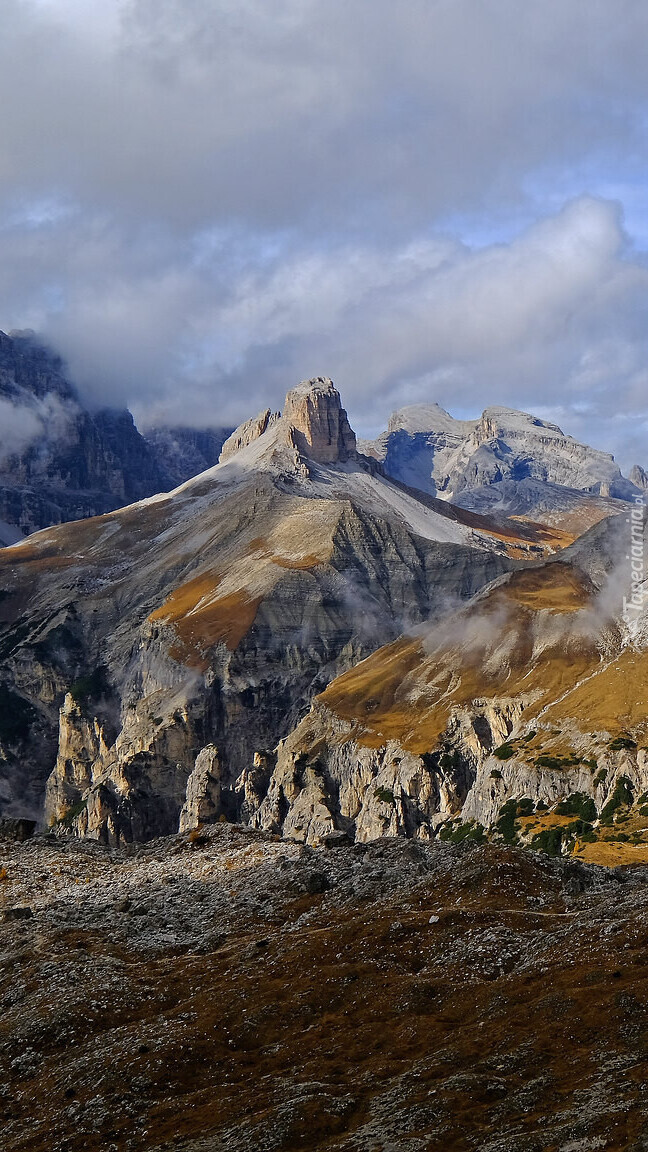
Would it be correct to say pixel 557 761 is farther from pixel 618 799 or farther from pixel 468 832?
pixel 468 832

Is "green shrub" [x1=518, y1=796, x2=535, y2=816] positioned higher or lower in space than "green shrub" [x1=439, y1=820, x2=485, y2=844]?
higher

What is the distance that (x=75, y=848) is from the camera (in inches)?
4166

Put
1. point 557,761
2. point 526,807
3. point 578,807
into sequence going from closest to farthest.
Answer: point 578,807 < point 526,807 < point 557,761

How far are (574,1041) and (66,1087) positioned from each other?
25.4m

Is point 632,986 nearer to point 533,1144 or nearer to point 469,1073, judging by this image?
point 469,1073

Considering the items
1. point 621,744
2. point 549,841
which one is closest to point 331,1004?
point 549,841

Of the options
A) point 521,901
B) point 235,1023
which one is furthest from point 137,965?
point 521,901

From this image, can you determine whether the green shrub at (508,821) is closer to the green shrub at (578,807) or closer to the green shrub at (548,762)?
the green shrub at (548,762)

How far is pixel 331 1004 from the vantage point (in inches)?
2404

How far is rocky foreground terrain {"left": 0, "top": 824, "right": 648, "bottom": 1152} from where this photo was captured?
43594 mm

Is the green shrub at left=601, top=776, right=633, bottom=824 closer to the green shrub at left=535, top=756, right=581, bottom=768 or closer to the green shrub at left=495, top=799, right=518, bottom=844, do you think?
the green shrub at left=535, top=756, right=581, bottom=768

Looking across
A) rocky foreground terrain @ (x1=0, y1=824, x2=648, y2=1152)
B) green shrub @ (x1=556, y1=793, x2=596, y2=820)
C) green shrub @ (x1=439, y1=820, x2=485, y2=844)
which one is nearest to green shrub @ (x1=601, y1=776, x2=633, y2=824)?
green shrub @ (x1=556, y1=793, x2=596, y2=820)

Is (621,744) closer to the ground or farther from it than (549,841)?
farther from it

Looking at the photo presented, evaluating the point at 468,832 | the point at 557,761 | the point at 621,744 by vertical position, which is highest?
the point at 621,744
